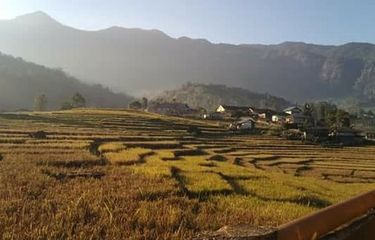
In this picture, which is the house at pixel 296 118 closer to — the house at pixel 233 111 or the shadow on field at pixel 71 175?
the house at pixel 233 111

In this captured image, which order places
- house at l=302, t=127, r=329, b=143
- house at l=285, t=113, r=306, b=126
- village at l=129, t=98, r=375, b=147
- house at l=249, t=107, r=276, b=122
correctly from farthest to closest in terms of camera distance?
house at l=249, t=107, r=276, b=122, house at l=285, t=113, r=306, b=126, village at l=129, t=98, r=375, b=147, house at l=302, t=127, r=329, b=143

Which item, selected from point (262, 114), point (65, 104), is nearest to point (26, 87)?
point (65, 104)

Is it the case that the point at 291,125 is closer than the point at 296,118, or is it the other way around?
the point at 291,125

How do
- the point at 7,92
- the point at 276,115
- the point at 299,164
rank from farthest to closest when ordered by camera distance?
the point at 7,92 → the point at 276,115 → the point at 299,164

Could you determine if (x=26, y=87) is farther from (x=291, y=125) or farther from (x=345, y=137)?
(x=345, y=137)

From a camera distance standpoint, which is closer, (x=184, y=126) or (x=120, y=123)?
(x=120, y=123)

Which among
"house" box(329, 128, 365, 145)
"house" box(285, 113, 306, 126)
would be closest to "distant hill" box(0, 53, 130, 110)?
"house" box(285, 113, 306, 126)

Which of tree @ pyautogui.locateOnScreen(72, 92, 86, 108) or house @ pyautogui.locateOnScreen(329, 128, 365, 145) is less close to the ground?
tree @ pyautogui.locateOnScreen(72, 92, 86, 108)

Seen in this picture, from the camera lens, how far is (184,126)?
7238 cm

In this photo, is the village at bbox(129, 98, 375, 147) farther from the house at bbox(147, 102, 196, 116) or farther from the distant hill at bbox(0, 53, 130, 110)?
the distant hill at bbox(0, 53, 130, 110)

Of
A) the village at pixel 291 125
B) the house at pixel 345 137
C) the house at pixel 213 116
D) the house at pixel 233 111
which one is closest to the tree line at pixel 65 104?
the village at pixel 291 125

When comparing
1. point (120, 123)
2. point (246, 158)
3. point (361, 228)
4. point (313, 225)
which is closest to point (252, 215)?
point (361, 228)

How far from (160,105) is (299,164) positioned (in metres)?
78.5

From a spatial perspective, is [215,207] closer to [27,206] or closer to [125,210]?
[125,210]
